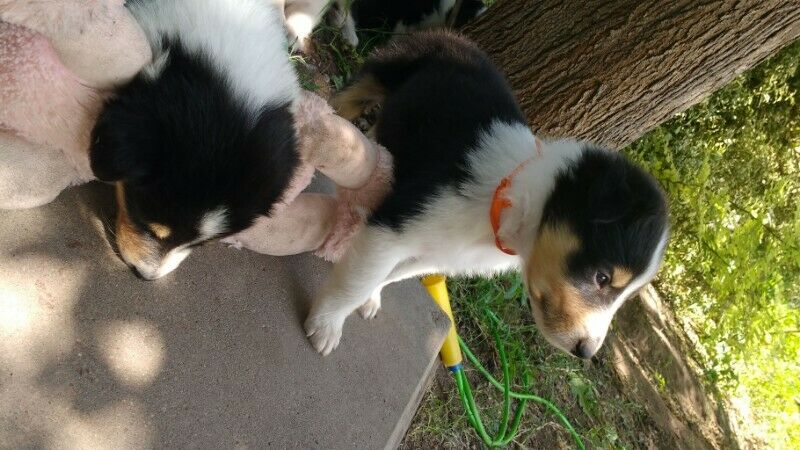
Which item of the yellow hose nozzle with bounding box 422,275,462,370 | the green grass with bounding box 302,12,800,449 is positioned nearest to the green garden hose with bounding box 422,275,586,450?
the yellow hose nozzle with bounding box 422,275,462,370

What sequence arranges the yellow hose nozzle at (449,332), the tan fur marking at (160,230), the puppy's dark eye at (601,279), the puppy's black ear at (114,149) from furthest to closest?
the yellow hose nozzle at (449,332), the puppy's dark eye at (601,279), the tan fur marking at (160,230), the puppy's black ear at (114,149)

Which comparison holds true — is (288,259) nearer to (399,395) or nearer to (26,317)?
(399,395)

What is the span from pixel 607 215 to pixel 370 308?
1.14 m

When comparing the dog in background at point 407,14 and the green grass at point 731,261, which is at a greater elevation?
the dog in background at point 407,14

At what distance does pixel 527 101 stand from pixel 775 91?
3488 mm

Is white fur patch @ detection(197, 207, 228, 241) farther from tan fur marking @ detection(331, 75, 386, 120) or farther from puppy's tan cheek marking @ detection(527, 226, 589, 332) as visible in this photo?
tan fur marking @ detection(331, 75, 386, 120)

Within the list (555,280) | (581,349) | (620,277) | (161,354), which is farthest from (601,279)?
(161,354)

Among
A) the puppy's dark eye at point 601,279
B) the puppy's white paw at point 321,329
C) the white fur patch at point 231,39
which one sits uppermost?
the white fur patch at point 231,39

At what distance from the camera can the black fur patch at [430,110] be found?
2492 millimetres

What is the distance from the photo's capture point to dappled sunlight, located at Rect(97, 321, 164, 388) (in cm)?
189

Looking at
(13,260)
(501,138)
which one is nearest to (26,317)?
(13,260)

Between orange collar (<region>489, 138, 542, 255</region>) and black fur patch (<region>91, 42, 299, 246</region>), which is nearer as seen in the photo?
black fur patch (<region>91, 42, 299, 246</region>)

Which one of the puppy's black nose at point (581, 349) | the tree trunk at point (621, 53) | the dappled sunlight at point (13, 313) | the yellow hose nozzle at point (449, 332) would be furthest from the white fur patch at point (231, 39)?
the tree trunk at point (621, 53)

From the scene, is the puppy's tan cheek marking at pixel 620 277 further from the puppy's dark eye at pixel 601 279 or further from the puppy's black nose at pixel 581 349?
the puppy's black nose at pixel 581 349
